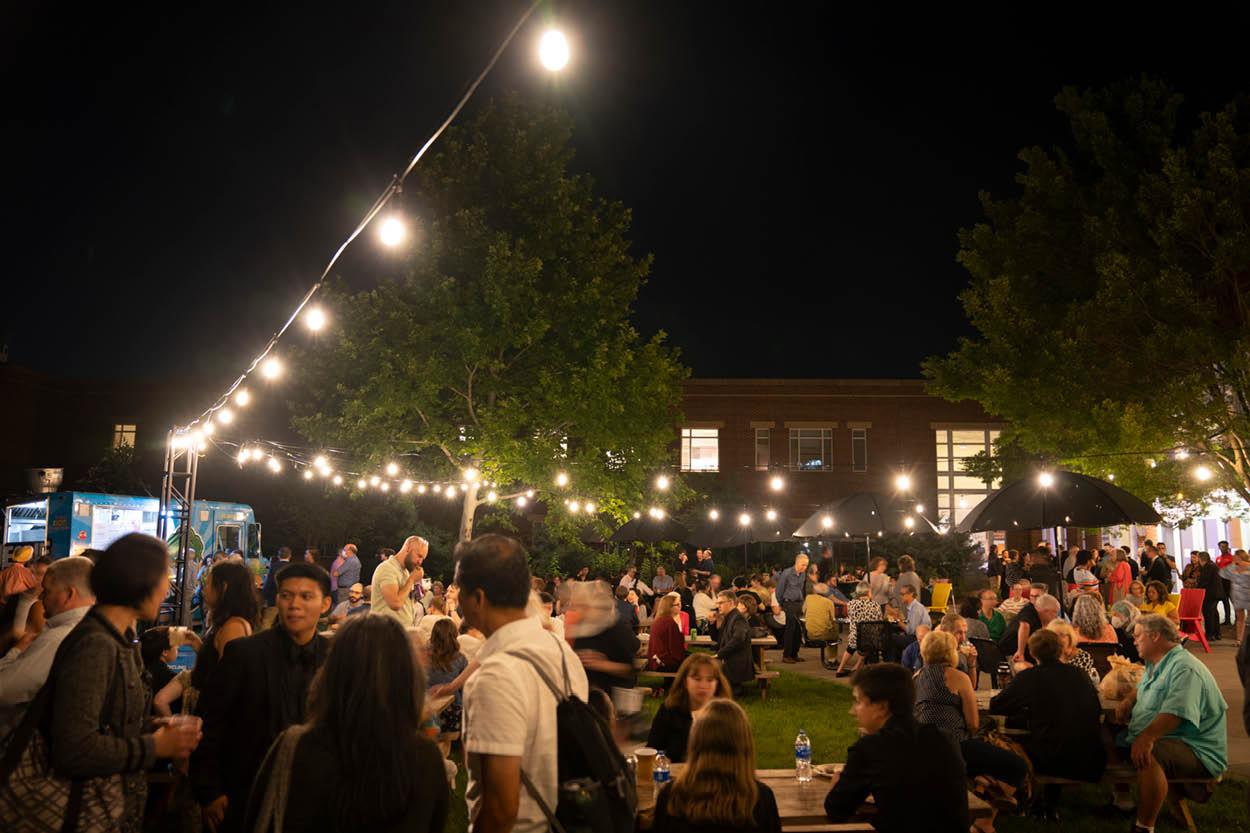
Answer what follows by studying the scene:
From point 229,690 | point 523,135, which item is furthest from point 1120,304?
point 229,690

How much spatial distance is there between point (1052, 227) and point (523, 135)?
12.7m

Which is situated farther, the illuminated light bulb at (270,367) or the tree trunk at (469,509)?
the tree trunk at (469,509)

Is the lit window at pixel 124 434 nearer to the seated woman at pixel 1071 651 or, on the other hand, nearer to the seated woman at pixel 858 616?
the seated woman at pixel 858 616

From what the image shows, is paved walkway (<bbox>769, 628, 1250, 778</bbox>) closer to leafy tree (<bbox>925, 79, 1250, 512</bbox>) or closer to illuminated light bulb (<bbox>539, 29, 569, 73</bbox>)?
leafy tree (<bbox>925, 79, 1250, 512</bbox>)

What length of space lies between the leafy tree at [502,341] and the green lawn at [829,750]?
702 centimetres

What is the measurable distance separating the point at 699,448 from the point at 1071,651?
31970 millimetres

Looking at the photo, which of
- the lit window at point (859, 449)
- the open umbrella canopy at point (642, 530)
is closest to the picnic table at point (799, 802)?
the open umbrella canopy at point (642, 530)

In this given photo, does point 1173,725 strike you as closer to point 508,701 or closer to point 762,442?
point 508,701

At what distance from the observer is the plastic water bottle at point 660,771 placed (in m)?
5.10

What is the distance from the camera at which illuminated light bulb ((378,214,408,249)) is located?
8.03m

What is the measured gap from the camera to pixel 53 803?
2.88 m

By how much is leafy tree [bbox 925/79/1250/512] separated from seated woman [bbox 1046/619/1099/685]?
11484 millimetres

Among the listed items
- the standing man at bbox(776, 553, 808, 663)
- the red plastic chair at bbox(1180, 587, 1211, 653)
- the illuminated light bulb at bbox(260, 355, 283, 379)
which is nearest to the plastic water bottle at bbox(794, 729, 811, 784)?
the illuminated light bulb at bbox(260, 355, 283, 379)

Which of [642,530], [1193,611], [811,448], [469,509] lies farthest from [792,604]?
[811,448]
